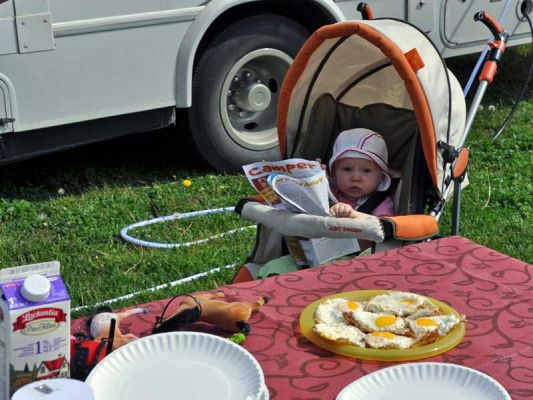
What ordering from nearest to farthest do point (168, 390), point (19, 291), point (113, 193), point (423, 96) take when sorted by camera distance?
1. point (19, 291)
2. point (168, 390)
3. point (423, 96)
4. point (113, 193)

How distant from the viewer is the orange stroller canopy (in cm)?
354

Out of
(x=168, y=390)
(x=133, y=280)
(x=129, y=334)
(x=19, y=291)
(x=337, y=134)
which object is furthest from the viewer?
(x=133, y=280)

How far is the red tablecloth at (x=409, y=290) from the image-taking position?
87.4 inches

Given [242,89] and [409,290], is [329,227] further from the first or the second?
[242,89]

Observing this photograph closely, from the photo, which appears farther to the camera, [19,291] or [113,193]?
[113,193]

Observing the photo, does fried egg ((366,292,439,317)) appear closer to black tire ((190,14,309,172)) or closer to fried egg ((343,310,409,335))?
fried egg ((343,310,409,335))

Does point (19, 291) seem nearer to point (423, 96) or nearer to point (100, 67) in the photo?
point (423, 96)

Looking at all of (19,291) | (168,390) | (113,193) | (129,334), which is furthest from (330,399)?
(113,193)

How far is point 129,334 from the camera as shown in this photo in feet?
7.83

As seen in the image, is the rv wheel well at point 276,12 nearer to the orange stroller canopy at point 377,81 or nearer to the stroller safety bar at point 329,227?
the orange stroller canopy at point 377,81

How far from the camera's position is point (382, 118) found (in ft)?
13.2

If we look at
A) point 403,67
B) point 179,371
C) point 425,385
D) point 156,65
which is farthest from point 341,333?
point 156,65

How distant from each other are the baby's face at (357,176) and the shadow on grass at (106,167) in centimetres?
245

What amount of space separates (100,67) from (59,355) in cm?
371
